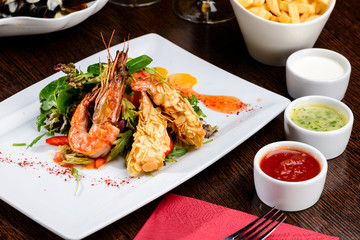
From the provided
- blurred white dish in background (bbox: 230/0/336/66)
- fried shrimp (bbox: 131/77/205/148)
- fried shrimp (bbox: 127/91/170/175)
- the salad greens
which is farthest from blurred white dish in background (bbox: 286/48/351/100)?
fried shrimp (bbox: 127/91/170/175)

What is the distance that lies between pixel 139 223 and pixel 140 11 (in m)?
1.98

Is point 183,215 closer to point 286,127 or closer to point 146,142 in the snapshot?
point 146,142

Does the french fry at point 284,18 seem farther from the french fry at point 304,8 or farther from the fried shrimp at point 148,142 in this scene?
the fried shrimp at point 148,142

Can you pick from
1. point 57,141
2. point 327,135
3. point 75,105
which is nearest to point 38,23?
point 75,105

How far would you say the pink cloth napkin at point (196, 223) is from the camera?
7.15 feet

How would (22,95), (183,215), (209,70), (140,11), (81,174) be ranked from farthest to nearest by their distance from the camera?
(140,11), (209,70), (22,95), (81,174), (183,215)

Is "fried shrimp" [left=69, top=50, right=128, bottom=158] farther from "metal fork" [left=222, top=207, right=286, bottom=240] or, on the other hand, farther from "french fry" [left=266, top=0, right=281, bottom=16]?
"french fry" [left=266, top=0, right=281, bottom=16]

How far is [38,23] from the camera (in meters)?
3.24

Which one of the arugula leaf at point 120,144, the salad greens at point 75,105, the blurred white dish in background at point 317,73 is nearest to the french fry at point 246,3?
the blurred white dish in background at point 317,73

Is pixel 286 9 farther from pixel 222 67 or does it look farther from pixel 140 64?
pixel 140 64

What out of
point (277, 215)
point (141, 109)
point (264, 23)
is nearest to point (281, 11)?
point (264, 23)

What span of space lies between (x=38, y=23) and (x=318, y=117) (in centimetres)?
169

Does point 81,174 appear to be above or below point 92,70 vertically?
below

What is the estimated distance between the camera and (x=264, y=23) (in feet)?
9.91
